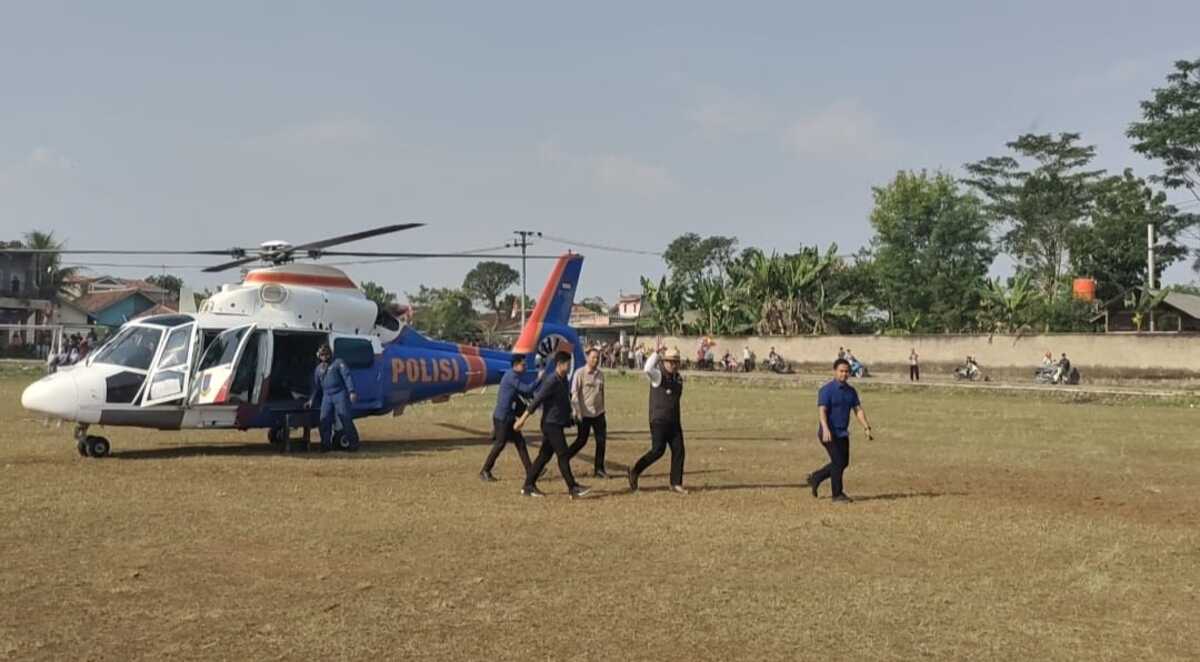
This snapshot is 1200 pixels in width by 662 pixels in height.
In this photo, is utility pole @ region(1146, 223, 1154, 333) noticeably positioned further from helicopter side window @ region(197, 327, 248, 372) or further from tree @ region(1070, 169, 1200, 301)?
helicopter side window @ region(197, 327, 248, 372)

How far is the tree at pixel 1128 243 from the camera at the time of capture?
1972 inches

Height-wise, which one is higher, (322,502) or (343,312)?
(343,312)

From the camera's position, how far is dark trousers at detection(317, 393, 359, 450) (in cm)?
1476

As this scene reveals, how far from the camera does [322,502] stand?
407 inches

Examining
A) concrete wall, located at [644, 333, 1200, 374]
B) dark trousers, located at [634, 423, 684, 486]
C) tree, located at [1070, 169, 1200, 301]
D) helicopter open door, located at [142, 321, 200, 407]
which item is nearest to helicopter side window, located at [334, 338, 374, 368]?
helicopter open door, located at [142, 321, 200, 407]

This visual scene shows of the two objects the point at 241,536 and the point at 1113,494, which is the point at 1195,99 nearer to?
the point at 1113,494

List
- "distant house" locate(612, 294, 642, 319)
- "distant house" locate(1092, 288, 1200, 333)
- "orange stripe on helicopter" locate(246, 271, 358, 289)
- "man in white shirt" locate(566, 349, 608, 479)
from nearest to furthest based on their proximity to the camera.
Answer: "man in white shirt" locate(566, 349, 608, 479)
"orange stripe on helicopter" locate(246, 271, 358, 289)
"distant house" locate(1092, 288, 1200, 333)
"distant house" locate(612, 294, 642, 319)

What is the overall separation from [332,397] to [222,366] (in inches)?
62.1

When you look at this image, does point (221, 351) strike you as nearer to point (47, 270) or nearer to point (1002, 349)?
point (1002, 349)

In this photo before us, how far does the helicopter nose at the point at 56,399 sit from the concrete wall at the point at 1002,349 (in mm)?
35602

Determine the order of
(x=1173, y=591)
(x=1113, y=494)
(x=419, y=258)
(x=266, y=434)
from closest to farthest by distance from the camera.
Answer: (x=1173, y=591) < (x=1113, y=494) < (x=419, y=258) < (x=266, y=434)

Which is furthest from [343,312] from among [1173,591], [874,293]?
[874,293]

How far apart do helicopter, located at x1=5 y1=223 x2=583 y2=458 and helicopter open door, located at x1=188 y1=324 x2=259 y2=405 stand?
0.01m

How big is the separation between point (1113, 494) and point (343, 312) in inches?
437
